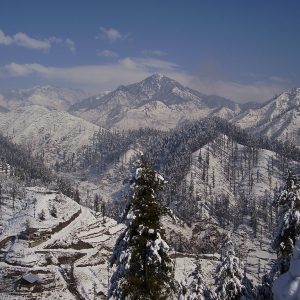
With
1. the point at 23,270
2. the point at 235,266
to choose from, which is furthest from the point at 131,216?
the point at 23,270

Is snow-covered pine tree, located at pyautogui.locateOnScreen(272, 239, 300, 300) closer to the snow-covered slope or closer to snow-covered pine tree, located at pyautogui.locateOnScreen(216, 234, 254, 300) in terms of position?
snow-covered pine tree, located at pyautogui.locateOnScreen(216, 234, 254, 300)

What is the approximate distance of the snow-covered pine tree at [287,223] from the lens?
27.3 m

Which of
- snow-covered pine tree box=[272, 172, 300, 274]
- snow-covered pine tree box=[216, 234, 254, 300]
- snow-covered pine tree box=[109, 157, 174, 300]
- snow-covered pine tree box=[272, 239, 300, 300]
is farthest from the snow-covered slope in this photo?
snow-covered pine tree box=[272, 239, 300, 300]

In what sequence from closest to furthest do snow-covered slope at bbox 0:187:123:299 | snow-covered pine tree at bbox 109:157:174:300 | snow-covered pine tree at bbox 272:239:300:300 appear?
snow-covered pine tree at bbox 272:239:300:300 → snow-covered pine tree at bbox 109:157:174:300 → snow-covered slope at bbox 0:187:123:299

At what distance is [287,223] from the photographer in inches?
1086

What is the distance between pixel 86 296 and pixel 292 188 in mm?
84606

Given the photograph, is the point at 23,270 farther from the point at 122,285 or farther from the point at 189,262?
the point at 122,285

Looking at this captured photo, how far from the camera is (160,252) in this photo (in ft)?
75.9

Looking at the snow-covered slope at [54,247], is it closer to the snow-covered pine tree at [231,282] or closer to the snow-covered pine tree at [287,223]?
the snow-covered pine tree at [231,282]

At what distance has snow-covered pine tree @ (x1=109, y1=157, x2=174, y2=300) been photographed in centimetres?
2264

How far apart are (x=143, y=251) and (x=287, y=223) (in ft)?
35.1

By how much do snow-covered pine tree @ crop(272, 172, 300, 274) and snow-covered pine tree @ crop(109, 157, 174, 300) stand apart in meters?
8.93

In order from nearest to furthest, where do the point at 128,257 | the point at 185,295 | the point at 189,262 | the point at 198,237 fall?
the point at 128,257 → the point at 185,295 → the point at 189,262 → the point at 198,237

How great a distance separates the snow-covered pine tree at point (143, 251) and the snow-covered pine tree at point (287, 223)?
8.93 meters
